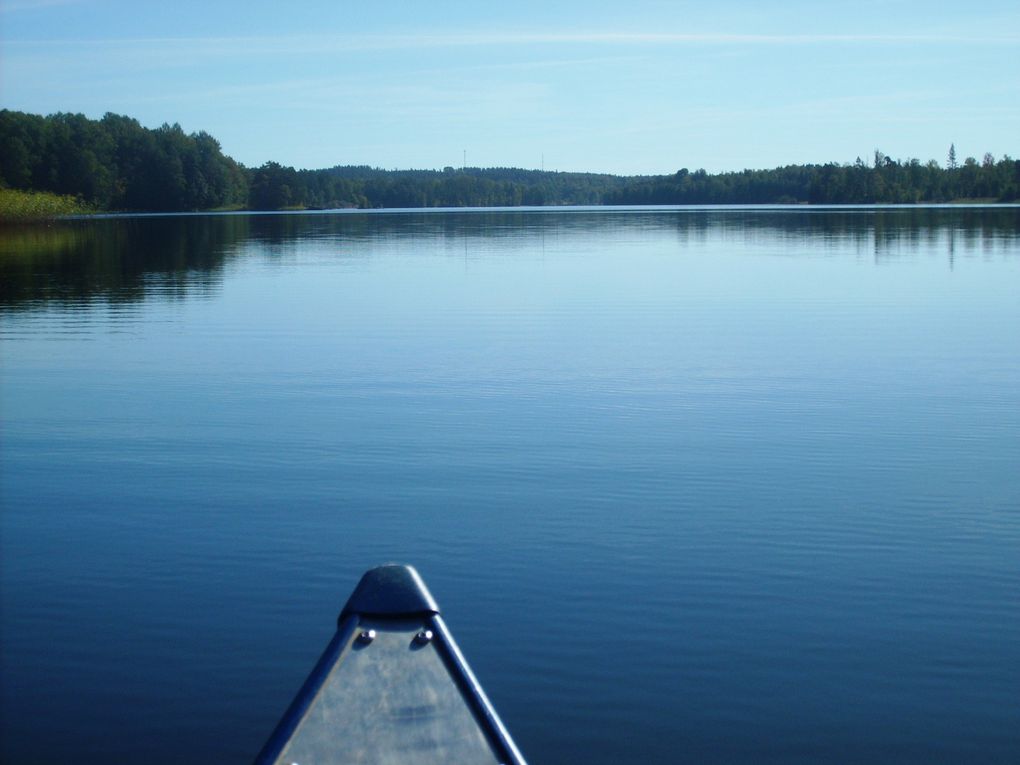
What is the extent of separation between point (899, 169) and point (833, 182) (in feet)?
38.7

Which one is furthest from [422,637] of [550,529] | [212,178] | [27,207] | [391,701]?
[212,178]

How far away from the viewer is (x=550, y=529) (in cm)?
880

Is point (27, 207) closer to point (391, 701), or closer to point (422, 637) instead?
point (422, 637)

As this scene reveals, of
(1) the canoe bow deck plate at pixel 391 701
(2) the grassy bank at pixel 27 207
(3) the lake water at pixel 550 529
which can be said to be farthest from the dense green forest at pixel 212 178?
(1) the canoe bow deck plate at pixel 391 701

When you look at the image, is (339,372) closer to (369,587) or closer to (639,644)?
(639,644)

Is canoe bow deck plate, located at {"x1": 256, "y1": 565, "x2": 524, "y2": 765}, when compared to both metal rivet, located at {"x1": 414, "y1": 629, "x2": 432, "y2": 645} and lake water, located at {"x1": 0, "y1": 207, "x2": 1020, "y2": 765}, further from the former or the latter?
lake water, located at {"x1": 0, "y1": 207, "x2": 1020, "y2": 765}

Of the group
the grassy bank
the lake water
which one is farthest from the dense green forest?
the lake water

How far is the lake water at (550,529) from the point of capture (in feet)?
19.7

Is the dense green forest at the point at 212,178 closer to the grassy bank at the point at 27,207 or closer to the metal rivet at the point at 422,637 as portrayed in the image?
the grassy bank at the point at 27,207

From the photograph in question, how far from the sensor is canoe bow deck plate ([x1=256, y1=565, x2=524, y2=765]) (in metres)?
4.34

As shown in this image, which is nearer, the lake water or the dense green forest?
the lake water

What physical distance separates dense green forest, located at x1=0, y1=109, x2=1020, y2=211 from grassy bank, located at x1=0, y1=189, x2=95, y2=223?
20.3 feet

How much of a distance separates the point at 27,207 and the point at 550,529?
3451 inches

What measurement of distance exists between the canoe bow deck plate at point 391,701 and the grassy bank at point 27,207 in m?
82.4
